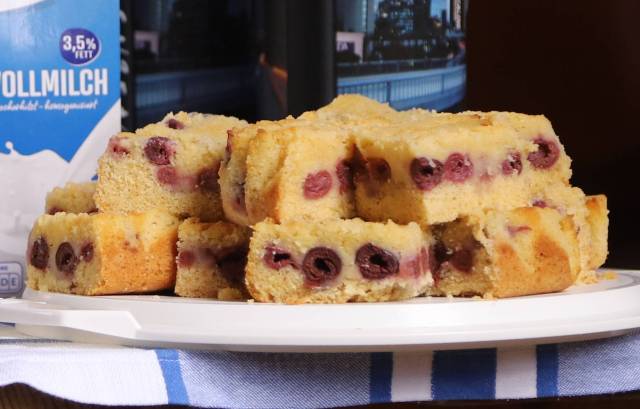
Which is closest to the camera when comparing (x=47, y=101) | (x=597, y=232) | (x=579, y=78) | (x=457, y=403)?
(x=457, y=403)

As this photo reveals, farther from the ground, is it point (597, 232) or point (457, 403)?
point (597, 232)

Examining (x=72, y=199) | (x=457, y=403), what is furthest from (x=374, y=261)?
(x=72, y=199)

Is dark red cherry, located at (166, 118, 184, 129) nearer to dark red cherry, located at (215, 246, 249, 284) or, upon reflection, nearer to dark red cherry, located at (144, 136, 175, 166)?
dark red cherry, located at (144, 136, 175, 166)

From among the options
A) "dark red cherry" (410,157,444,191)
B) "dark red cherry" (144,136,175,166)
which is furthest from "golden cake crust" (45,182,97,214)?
"dark red cherry" (410,157,444,191)

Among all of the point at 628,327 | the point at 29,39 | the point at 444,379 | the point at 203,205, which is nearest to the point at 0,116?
the point at 29,39

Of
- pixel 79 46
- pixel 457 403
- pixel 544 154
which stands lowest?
pixel 457 403

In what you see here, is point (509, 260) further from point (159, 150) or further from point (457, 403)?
point (159, 150)

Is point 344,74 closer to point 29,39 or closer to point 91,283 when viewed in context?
point 29,39
